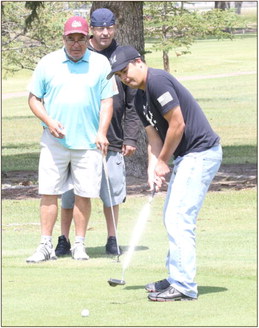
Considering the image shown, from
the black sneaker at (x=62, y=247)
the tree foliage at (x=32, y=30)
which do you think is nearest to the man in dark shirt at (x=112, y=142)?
the black sneaker at (x=62, y=247)

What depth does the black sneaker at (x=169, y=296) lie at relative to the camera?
24.3 feet

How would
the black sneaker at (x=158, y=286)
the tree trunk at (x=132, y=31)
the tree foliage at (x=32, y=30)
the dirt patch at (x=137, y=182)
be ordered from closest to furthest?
the black sneaker at (x=158, y=286), the dirt patch at (x=137, y=182), the tree trunk at (x=132, y=31), the tree foliage at (x=32, y=30)

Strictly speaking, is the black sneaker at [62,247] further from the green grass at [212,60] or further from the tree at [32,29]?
the green grass at [212,60]

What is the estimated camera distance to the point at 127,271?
873 cm

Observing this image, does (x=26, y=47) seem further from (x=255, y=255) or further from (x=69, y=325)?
(x=69, y=325)

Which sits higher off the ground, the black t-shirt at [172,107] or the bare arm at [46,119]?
the black t-shirt at [172,107]

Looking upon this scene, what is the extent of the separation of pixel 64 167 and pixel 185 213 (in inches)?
87.4

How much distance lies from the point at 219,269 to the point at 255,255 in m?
0.99

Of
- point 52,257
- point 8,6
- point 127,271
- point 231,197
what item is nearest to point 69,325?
point 127,271

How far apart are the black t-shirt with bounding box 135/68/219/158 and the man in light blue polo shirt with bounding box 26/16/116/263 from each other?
1697 millimetres

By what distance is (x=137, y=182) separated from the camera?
54.6 ft

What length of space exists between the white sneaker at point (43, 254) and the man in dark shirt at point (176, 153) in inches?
74.0

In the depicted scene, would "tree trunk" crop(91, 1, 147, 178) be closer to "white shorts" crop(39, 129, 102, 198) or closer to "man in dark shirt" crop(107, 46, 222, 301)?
"white shorts" crop(39, 129, 102, 198)

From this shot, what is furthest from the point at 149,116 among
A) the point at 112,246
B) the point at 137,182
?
the point at 137,182
